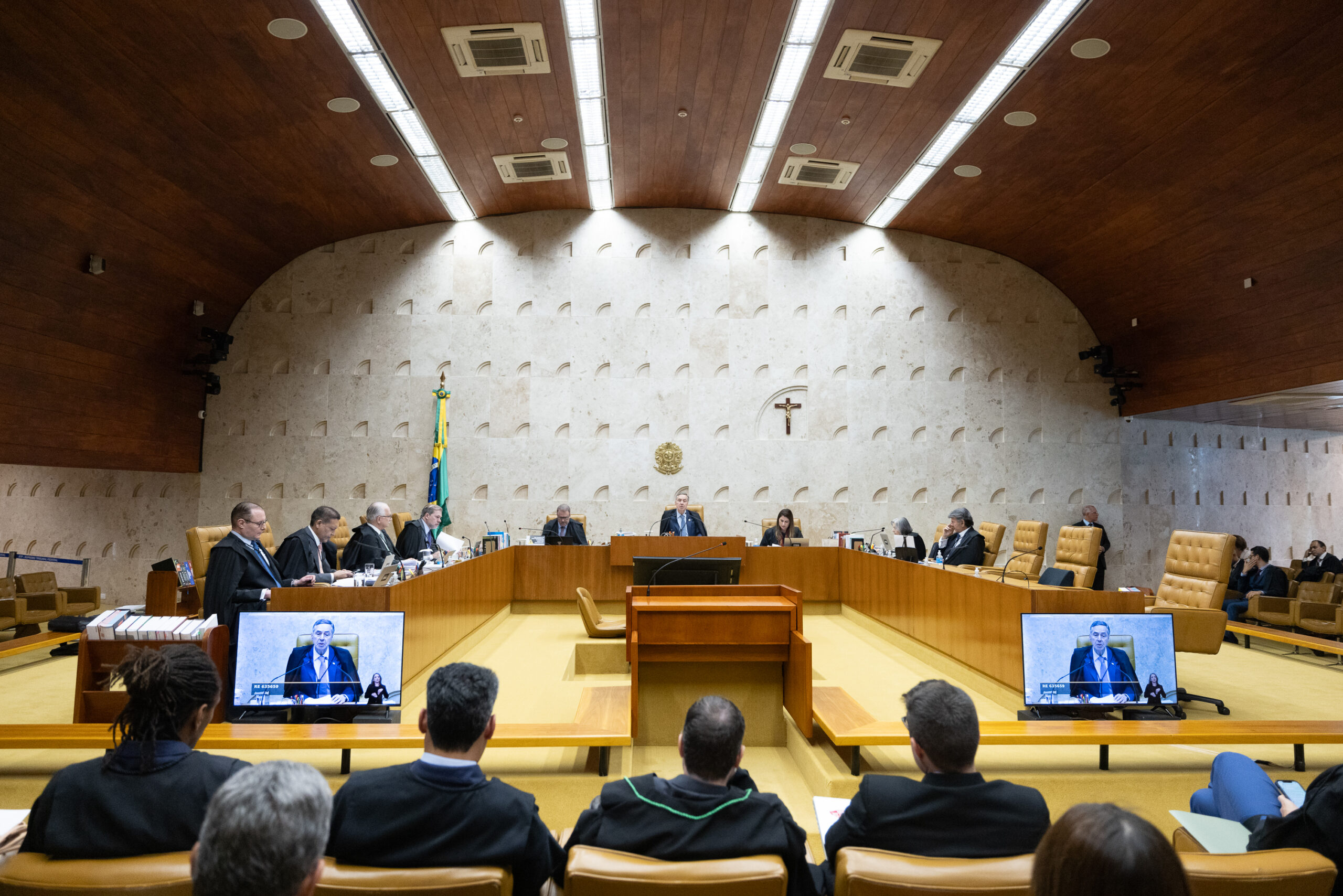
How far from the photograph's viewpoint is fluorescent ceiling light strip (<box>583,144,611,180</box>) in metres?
8.75

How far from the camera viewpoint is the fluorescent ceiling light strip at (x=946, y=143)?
771cm

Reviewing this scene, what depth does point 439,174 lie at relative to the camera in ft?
29.6

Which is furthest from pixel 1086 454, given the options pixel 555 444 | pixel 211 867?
pixel 211 867

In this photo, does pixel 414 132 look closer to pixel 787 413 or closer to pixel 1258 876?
pixel 787 413

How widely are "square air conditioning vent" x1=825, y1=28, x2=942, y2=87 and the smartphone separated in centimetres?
581

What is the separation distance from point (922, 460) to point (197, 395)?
30.0ft

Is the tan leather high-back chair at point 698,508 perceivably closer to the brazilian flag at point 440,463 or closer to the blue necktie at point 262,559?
the brazilian flag at point 440,463

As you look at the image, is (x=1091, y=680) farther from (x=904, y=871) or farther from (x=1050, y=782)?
(x=904, y=871)

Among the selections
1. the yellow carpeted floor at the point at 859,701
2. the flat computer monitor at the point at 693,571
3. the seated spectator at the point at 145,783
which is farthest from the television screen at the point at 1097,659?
the seated spectator at the point at 145,783

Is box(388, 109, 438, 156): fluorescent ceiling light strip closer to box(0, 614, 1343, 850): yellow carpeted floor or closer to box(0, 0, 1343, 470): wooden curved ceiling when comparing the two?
box(0, 0, 1343, 470): wooden curved ceiling

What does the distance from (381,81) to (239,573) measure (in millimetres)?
4704

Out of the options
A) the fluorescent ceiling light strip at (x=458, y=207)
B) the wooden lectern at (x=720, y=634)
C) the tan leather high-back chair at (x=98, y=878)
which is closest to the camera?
the tan leather high-back chair at (x=98, y=878)

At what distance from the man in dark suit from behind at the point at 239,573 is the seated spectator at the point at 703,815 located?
3017 mm

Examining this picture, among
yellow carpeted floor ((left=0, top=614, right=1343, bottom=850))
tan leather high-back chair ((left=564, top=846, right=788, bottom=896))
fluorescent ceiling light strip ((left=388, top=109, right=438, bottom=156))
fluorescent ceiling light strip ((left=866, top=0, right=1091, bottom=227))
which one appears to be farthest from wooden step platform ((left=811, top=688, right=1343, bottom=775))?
fluorescent ceiling light strip ((left=388, top=109, right=438, bottom=156))
